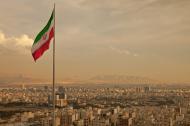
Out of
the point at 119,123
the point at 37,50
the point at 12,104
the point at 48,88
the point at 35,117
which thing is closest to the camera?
the point at 37,50

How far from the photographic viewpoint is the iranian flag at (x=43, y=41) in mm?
7730

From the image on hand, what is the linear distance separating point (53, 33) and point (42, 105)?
70950 millimetres

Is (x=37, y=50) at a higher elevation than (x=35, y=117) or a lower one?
higher

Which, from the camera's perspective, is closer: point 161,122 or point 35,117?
point 161,122

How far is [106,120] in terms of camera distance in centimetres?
4238

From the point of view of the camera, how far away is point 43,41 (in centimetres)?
786

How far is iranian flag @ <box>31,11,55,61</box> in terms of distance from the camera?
7.73m

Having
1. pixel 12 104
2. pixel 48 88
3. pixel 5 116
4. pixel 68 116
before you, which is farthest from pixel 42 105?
pixel 48 88

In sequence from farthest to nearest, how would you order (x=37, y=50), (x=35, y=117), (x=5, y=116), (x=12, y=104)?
(x=12, y=104) < (x=5, y=116) < (x=35, y=117) < (x=37, y=50)

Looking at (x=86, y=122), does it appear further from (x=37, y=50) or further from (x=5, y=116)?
(x=37, y=50)

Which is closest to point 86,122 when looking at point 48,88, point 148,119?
point 148,119

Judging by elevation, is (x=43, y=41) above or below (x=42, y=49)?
above

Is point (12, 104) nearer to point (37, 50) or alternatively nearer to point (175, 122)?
point (175, 122)

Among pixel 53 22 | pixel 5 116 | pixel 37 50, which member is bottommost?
pixel 5 116
